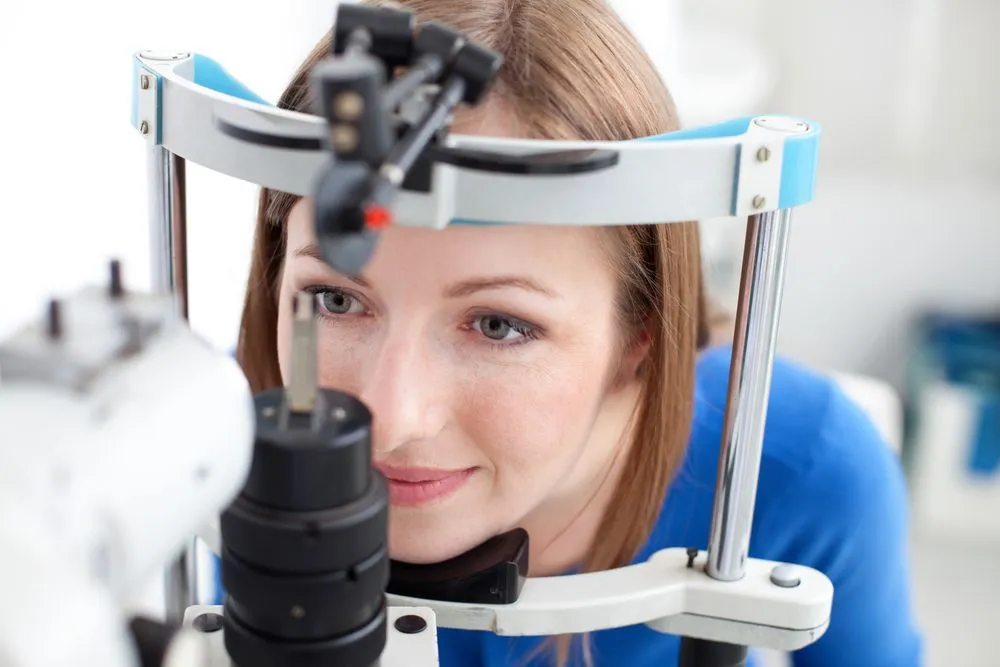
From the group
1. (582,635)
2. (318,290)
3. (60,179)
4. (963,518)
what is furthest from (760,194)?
(963,518)

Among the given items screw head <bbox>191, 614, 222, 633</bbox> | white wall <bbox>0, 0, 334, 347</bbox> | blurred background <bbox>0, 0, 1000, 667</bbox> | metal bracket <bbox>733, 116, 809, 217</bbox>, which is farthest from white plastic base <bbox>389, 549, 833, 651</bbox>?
blurred background <bbox>0, 0, 1000, 667</bbox>

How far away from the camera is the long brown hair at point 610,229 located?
0.74 m

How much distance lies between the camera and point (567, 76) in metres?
0.74

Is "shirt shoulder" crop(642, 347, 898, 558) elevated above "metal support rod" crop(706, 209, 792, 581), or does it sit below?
below

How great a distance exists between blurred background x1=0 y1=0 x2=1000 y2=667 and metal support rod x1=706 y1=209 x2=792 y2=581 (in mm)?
836

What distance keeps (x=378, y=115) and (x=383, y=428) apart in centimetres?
27

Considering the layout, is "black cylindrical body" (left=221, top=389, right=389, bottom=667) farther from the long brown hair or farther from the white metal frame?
the long brown hair

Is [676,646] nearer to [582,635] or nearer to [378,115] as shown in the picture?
[582,635]

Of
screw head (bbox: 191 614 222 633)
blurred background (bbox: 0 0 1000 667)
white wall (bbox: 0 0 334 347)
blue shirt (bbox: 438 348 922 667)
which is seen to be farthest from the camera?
blurred background (bbox: 0 0 1000 667)

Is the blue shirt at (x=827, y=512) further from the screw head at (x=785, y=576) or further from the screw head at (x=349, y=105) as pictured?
the screw head at (x=349, y=105)

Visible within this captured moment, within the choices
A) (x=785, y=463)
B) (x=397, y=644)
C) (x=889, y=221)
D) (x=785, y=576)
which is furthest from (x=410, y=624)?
(x=889, y=221)

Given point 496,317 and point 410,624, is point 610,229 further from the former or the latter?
point 410,624

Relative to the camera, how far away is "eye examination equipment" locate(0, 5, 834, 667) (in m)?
0.35

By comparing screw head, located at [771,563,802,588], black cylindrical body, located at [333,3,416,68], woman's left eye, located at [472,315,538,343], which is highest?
black cylindrical body, located at [333,3,416,68]
